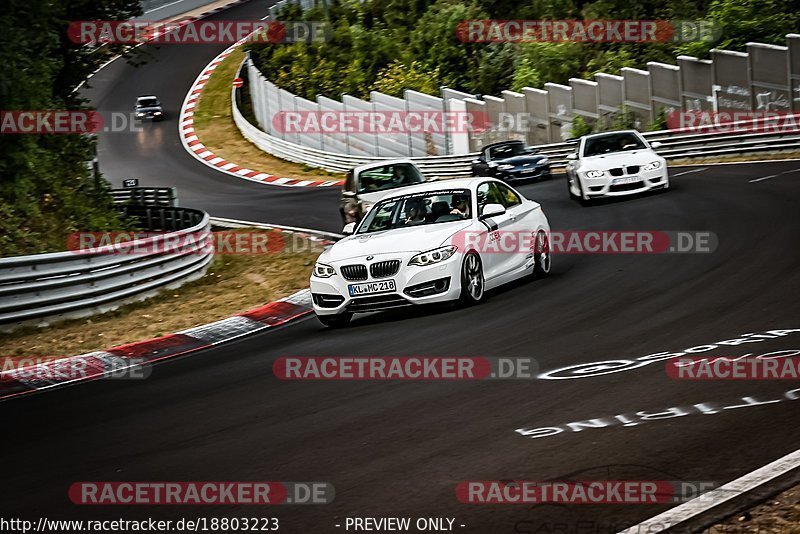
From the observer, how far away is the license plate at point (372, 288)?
1223cm

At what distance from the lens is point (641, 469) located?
6039 millimetres

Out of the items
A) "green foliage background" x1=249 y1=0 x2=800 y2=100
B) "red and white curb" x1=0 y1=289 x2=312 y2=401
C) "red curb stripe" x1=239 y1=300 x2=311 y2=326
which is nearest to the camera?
"red and white curb" x1=0 y1=289 x2=312 y2=401

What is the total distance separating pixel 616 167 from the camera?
2177 cm

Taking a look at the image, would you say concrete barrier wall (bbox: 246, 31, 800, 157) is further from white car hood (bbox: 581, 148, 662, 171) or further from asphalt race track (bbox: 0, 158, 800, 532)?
asphalt race track (bbox: 0, 158, 800, 532)

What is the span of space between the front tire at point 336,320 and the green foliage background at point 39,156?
22.8ft

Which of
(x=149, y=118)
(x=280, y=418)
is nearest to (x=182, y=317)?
(x=280, y=418)

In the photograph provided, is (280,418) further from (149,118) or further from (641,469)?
(149,118)

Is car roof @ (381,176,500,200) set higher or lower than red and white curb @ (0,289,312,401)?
higher

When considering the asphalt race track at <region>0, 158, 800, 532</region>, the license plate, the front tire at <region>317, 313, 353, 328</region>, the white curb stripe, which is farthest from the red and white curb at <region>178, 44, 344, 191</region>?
the white curb stripe

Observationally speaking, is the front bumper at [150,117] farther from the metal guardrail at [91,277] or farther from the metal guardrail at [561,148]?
the metal guardrail at [91,277]

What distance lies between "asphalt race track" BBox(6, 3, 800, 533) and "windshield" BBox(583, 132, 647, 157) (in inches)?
299

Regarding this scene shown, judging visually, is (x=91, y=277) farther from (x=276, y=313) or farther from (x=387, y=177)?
(x=387, y=177)

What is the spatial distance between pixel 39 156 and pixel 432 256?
975 cm

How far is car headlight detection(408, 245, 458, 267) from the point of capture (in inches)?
480
